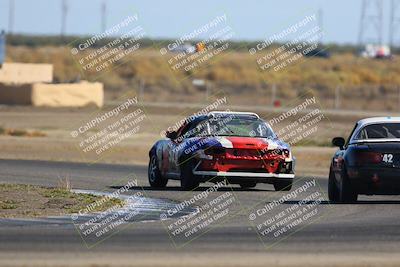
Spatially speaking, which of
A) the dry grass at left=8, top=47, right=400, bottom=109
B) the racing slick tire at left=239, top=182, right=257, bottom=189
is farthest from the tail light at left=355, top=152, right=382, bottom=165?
the dry grass at left=8, top=47, right=400, bottom=109

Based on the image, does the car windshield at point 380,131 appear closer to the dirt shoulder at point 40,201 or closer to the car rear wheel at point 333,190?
the car rear wheel at point 333,190

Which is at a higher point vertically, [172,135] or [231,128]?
[231,128]

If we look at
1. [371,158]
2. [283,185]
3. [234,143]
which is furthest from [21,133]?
[371,158]

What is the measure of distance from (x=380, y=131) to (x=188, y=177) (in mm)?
3499

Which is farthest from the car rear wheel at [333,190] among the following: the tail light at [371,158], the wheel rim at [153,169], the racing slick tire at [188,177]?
the wheel rim at [153,169]

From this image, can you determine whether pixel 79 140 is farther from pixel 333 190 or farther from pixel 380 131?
pixel 380 131

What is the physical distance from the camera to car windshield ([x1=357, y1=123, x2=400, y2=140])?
2136 cm

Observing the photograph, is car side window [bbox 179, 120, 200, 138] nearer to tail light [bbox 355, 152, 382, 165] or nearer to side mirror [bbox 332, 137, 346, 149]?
side mirror [bbox 332, 137, 346, 149]

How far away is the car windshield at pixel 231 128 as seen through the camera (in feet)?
78.0

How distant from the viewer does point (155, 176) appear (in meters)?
25.1

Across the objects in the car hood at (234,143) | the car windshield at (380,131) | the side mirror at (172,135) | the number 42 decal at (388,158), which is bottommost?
the side mirror at (172,135)

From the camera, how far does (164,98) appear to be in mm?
82375
